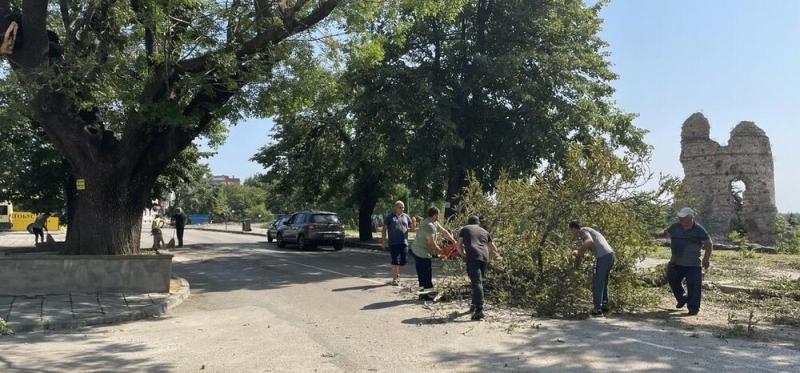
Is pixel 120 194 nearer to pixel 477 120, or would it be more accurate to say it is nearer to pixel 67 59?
pixel 67 59

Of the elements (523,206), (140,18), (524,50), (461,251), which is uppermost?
(524,50)

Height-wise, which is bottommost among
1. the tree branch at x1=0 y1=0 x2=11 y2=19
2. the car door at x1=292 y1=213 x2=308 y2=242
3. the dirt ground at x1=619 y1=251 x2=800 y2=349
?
the dirt ground at x1=619 y1=251 x2=800 y2=349

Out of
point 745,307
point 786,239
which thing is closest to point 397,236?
point 745,307

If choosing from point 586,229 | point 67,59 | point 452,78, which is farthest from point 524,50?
point 67,59

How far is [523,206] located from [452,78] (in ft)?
34.3

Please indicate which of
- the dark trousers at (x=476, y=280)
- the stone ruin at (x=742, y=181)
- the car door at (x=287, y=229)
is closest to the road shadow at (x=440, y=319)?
the dark trousers at (x=476, y=280)

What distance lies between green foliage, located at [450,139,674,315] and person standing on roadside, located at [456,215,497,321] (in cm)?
131

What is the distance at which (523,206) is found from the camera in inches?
464

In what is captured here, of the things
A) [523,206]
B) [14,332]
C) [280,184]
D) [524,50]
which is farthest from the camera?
[280,184]

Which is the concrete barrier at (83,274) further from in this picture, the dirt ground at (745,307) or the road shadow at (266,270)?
the dirt ground at (745,307)

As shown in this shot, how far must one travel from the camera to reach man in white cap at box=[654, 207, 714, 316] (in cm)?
994

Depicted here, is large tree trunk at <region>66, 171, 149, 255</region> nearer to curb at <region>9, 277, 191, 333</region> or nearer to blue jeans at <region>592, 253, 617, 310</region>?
curb at <region>9, 277, 191, 333</region>

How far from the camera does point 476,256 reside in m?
9.62

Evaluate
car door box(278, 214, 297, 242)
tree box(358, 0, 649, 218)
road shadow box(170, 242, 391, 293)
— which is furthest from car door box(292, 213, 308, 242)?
tree box(358, 0, 649, 218)
